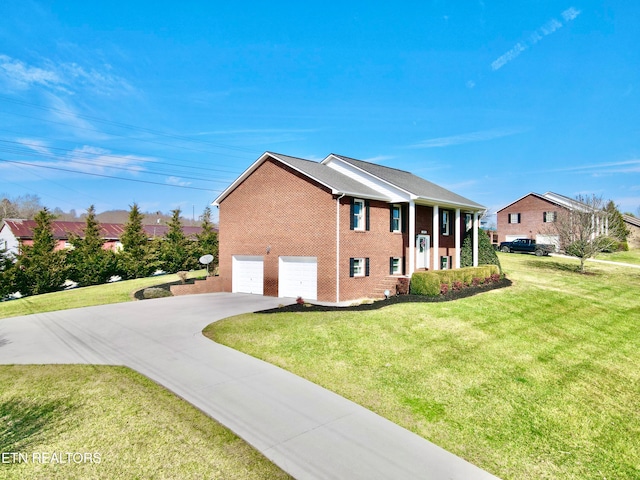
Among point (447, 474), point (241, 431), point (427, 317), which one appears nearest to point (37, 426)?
point (241, 431)

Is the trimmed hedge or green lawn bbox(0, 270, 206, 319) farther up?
the trimmed hedge

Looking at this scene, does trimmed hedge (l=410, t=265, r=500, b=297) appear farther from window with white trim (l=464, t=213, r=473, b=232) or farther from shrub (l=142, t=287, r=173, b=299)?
shrub (l=142, t=287, r=173, b=299)

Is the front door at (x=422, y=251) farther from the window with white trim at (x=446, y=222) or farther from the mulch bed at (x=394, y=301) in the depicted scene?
the mulch bed at (x=394, y=301)

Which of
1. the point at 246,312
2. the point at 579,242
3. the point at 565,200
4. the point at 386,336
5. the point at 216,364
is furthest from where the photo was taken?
the point at 565,200

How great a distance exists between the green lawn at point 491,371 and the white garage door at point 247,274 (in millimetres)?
7873

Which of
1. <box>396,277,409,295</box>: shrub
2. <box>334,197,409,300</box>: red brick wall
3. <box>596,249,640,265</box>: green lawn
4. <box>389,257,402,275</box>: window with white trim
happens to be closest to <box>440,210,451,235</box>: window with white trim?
<box>334,197,409,300</box>: red brick wall

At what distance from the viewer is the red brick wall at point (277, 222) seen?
1841 cm

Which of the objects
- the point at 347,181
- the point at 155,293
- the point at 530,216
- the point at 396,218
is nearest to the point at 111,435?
the point at 155,293

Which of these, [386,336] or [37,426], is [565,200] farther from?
[37,426]

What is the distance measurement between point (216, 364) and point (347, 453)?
4.53 m

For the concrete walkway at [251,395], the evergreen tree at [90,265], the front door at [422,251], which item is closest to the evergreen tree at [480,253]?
the front door at [422,251]

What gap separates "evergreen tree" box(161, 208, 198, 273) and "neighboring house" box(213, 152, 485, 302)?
41.3ft

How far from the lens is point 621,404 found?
8.33m

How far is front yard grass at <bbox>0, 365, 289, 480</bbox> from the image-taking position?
507 cm
